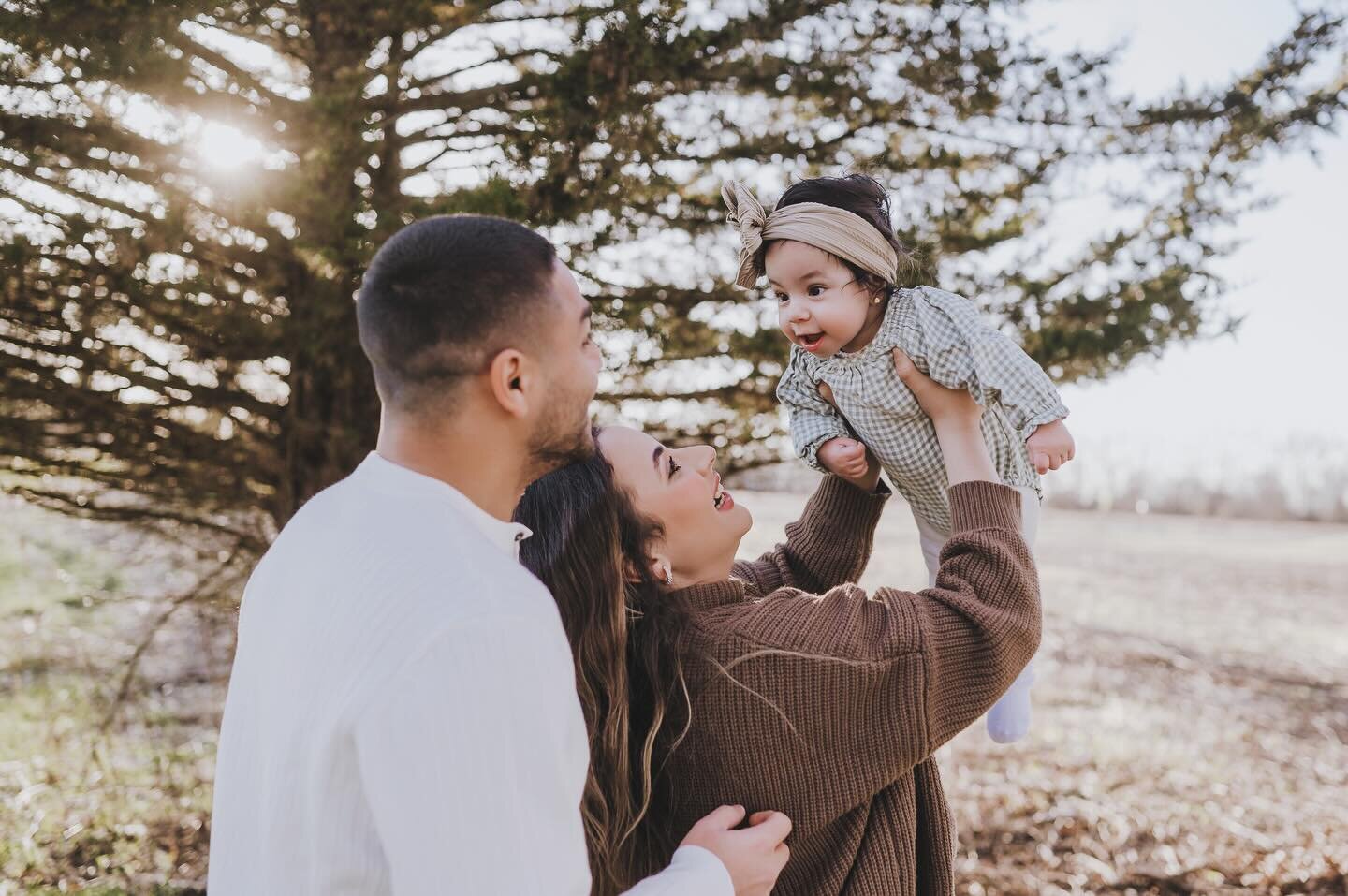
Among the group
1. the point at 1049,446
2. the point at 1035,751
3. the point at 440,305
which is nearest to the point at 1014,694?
the point at 1049,446

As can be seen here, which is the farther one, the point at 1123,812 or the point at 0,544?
the point at 0,544

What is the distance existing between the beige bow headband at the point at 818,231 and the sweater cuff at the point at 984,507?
25.4 inches

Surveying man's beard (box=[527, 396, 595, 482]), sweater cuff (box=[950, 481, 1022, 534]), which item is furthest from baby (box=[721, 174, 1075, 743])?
man's beard (box=[527, 396, 595, 482])

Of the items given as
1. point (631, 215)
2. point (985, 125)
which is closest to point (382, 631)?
point (631, 215)

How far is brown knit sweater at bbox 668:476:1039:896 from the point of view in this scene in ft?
6.57

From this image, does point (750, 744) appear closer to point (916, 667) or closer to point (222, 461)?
point (916, 667)

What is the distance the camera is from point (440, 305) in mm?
1559

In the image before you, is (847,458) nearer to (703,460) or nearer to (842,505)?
(842,505)

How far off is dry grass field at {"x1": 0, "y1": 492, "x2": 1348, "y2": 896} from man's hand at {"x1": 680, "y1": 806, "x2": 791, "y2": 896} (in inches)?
143

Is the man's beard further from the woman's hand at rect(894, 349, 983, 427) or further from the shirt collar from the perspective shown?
the woman's hand at rect(894, 349, 983, 427)

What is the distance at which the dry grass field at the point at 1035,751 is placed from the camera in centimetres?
527

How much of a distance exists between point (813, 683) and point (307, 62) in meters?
4.11

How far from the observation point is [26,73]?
3.89 metres

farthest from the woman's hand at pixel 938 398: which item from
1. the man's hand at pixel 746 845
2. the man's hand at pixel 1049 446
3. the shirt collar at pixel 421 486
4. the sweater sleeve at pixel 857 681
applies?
the shirt collar at pixel 421 486
